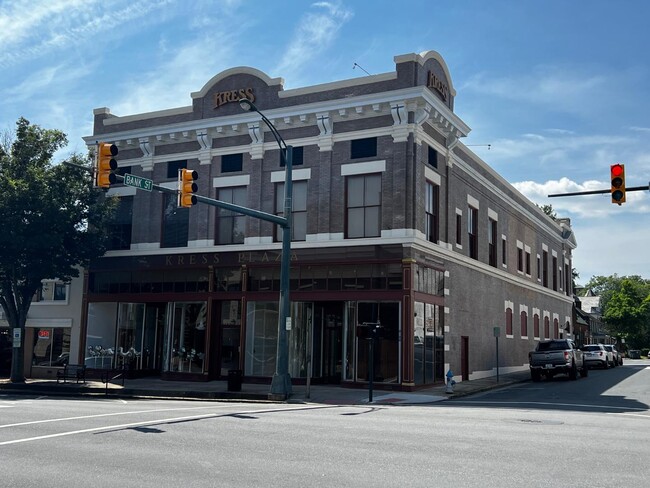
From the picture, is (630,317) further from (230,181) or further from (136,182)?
(136,182)

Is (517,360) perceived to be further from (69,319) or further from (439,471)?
(439,471)

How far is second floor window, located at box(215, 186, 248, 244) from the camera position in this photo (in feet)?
97.3

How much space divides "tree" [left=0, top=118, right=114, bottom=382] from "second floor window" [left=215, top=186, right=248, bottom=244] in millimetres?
5092

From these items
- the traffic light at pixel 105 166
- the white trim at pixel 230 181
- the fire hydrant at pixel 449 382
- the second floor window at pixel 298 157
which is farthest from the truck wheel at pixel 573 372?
the traffic light at pixel 105 166

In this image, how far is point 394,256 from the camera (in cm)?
2600

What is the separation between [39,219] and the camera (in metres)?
28.0

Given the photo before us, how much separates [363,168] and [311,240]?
348cm

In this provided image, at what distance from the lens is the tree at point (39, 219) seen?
27688 mm

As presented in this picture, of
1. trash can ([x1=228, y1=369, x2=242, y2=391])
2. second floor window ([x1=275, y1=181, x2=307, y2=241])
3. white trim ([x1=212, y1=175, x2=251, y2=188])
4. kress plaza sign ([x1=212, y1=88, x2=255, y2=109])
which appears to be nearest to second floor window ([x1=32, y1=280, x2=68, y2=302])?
white trim ([x1=212, y1=175, x2=251, y2=188])

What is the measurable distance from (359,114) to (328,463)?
19.4 metres

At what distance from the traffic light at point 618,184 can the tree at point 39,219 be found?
68.8ft

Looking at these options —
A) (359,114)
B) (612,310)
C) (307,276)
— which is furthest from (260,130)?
(612,310)

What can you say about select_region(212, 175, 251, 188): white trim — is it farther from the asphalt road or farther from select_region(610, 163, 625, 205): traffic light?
select_region(610, 163, 625, 205): traffic light

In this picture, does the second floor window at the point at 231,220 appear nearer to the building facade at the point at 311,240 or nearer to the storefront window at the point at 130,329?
the building facade at the point at 311,240
